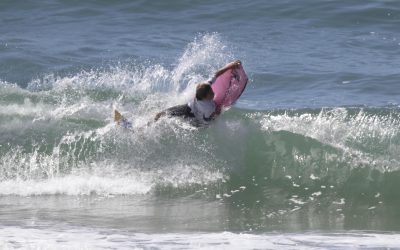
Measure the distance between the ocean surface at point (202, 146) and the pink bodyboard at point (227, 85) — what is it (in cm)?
25

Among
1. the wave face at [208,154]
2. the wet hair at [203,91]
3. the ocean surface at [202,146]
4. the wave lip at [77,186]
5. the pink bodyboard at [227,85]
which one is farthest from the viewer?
the pink bodyboard at [227,85]

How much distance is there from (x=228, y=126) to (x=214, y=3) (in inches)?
371

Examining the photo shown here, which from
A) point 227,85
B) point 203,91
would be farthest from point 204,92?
point 227,85

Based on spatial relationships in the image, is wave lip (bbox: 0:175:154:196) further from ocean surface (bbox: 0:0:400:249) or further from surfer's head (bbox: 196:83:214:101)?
surfer's head (bbox: 196:83:214:101)

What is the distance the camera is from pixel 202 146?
39.9 ft

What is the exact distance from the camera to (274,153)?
12.3 m

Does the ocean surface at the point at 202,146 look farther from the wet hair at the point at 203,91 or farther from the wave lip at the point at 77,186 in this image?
the wet hair at the point at 203,91

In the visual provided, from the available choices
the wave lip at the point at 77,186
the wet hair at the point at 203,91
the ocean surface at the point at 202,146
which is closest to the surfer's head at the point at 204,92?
the wet hair at the point at 203,91

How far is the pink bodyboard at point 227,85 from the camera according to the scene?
12.5m

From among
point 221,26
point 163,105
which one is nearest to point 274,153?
point 163,105

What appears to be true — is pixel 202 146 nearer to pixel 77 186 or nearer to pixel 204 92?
pixel 204 92

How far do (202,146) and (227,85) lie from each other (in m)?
0.95

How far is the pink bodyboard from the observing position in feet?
40.9

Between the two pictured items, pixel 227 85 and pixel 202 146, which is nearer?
pixel 202 146
